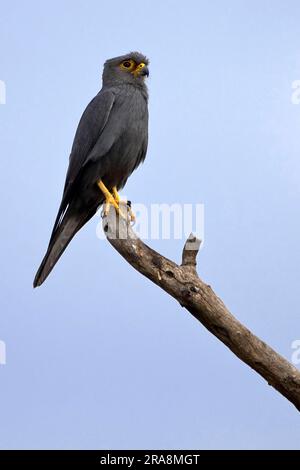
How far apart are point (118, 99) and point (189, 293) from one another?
2.18 metres

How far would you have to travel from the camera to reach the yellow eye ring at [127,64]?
6.80 metres

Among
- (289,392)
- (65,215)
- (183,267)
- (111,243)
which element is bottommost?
(289,392)

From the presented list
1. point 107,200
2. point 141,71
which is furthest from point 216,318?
point 141,71

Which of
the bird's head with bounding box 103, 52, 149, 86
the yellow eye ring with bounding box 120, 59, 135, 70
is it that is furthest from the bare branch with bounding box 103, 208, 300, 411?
the yellow eye ring with bounding box 120, 59, 135, 70

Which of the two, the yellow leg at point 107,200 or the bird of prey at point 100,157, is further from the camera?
the bird of prey at point 100,157

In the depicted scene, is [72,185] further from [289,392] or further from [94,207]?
[289,392]

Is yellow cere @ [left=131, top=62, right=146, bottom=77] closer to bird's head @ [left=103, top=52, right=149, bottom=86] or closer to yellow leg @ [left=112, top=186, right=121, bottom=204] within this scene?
bird's head @ [left=103, top=52, right=149, bottom=86]

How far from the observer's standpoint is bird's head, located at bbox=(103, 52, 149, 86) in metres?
6.74

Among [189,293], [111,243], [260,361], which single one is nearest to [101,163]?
[111,243]

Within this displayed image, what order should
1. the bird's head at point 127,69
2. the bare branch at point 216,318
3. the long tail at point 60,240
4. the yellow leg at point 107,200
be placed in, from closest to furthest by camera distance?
the bare branch at point 216,318, the yellow leg at point 107,200, the long tail at point 60,240, the bird's head at point 127,69

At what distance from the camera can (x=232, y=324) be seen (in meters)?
5.20

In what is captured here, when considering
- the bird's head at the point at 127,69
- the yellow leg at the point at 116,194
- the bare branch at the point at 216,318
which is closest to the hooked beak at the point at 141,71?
the bird's head at the point at 127,69

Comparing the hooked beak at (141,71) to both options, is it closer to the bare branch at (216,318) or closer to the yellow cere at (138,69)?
the yellow cere at (138,69)

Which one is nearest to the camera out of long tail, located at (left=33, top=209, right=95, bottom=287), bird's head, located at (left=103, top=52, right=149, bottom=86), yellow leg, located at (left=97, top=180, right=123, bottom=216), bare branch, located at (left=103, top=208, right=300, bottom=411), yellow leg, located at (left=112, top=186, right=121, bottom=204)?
bare branch, located at (left=103, top=208, right=300, bottom=411)
